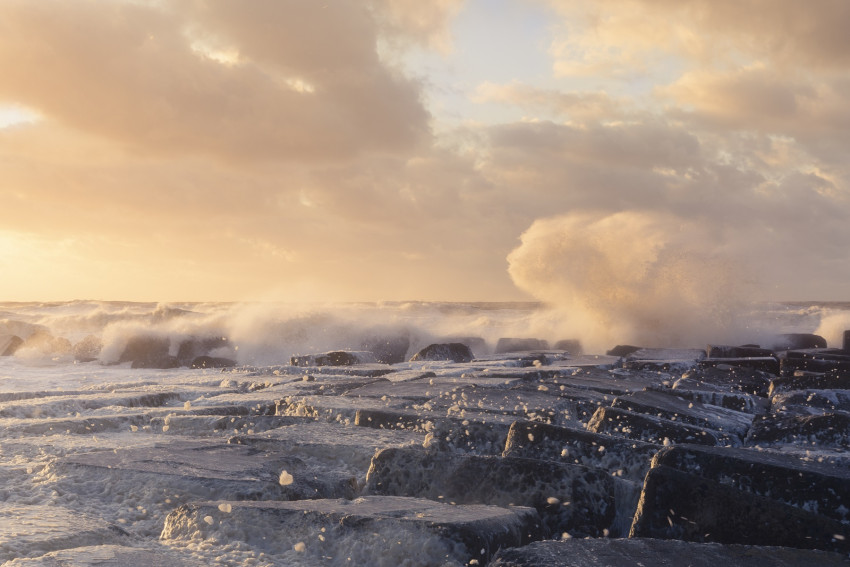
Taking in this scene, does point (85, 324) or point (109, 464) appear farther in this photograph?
point (85, 324)

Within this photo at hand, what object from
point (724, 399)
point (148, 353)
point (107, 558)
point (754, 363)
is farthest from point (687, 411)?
point (148, 353)

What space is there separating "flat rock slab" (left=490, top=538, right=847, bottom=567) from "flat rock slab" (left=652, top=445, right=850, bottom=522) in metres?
0.27

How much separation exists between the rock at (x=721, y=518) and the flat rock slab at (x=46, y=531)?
3.90 ft

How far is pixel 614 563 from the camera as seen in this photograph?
1.32 meters

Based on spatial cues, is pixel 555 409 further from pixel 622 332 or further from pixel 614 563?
pixel 622 332

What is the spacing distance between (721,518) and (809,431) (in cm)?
123

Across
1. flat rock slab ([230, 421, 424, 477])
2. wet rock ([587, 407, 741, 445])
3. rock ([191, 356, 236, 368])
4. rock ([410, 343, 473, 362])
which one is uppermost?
rock ([410, 343, 473, 362])

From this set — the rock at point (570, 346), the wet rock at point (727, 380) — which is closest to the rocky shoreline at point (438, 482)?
the wet rock at point (727, 380)

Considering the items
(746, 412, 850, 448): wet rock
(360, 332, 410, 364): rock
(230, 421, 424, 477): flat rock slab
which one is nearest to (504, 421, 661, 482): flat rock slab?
(230, 421, 424, 477): flat rock slab

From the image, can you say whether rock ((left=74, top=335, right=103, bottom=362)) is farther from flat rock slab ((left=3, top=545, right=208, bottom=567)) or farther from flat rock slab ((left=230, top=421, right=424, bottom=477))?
flat rock slab ((left=3, top=545, right=208, bottom=567))

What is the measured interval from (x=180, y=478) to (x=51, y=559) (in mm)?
602

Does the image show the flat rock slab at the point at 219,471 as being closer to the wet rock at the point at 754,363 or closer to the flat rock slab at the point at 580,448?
the flat rock slab at the point at 580,448

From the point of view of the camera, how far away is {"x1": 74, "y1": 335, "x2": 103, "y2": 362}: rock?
12.2 metres

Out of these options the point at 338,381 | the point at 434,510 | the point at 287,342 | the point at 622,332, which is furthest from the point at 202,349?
the point at 434,510
